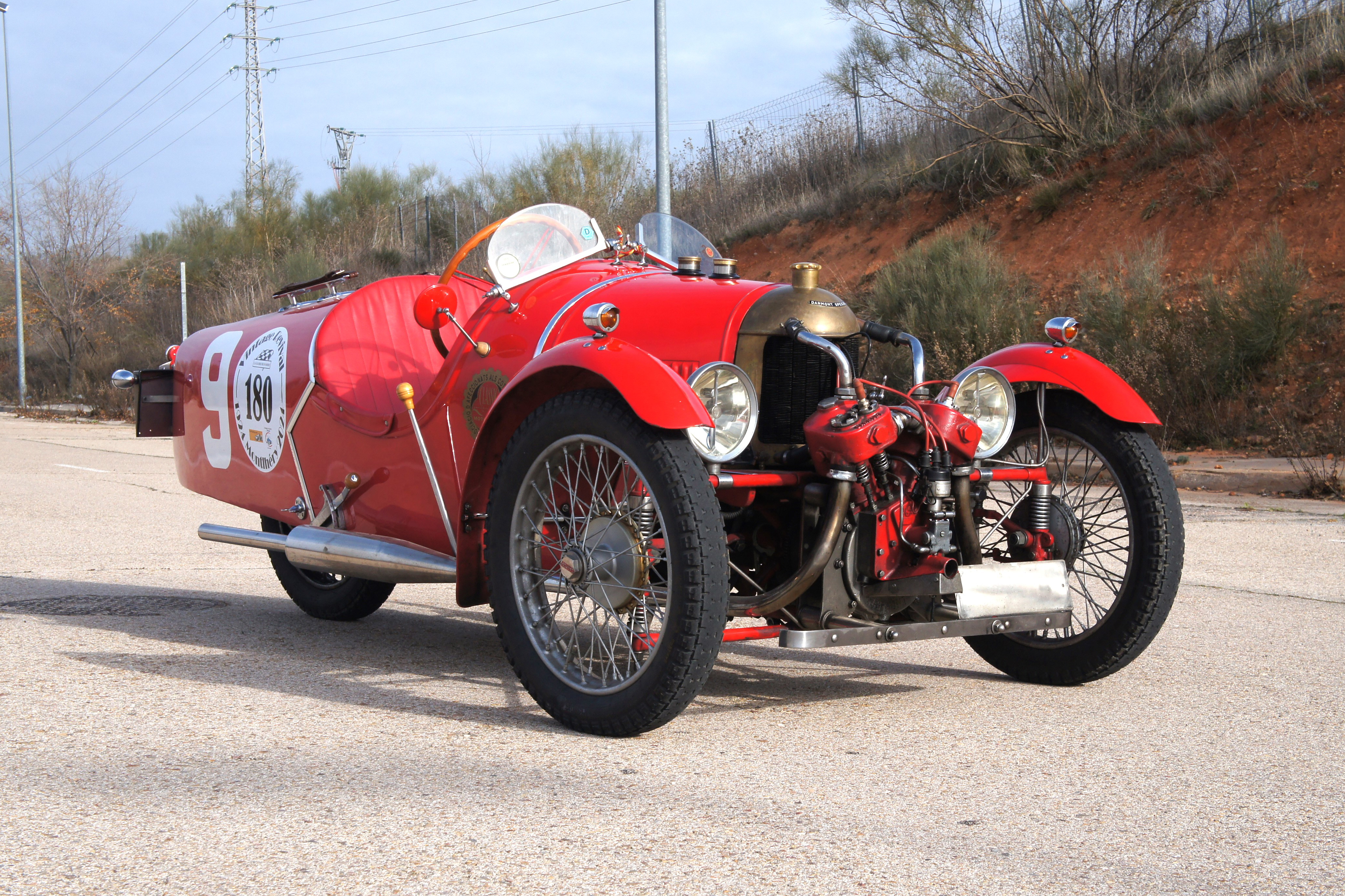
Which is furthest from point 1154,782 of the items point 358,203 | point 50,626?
point 358,203

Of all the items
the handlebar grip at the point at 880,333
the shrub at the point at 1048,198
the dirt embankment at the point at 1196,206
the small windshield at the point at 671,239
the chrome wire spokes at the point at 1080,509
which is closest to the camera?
the handlebar grip at the point at 880,333

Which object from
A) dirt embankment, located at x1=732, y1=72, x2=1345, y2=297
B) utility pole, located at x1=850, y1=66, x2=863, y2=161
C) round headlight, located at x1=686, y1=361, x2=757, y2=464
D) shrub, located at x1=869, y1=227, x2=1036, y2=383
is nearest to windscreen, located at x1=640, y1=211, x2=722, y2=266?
round headlight, located at x1=686, y1=361, x2=757, y2=464

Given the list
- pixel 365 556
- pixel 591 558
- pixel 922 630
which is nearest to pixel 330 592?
pixel 365 556

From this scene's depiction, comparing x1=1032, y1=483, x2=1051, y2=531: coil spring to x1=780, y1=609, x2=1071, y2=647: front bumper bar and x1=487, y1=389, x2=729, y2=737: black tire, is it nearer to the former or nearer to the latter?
x1=780, y1=609, x2=1071, y2=647: front bumper bar

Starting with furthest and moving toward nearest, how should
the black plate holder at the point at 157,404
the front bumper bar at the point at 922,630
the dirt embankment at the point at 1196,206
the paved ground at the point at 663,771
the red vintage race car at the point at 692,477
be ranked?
the dirt embankment at the point at 1196,206, the black plate holder at the point at 157,404, the red vintage race car at the point at 692,477, the front bumper bar at the point at 922,630, the paved ground at the point at 663,771

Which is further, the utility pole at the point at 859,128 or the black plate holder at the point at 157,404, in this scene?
the utility pole at the point at 859,128

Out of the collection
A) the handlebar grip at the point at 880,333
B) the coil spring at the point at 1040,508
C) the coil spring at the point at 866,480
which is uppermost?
the handlebar grip at the point at 880,333

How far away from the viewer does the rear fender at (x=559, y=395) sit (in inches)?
138

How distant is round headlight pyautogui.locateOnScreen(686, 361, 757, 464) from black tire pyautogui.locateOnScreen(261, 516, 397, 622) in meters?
2.42

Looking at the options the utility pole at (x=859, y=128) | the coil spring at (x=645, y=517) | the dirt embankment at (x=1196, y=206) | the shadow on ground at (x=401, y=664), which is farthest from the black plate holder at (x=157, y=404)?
the utility pole at (x=859, y=128)

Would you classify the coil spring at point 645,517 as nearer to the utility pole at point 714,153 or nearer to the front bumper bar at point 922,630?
the front bumper bar at point 922,630

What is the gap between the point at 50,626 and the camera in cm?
544

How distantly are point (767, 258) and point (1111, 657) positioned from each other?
72.7 ft

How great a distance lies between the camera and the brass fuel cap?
13.5 feet
